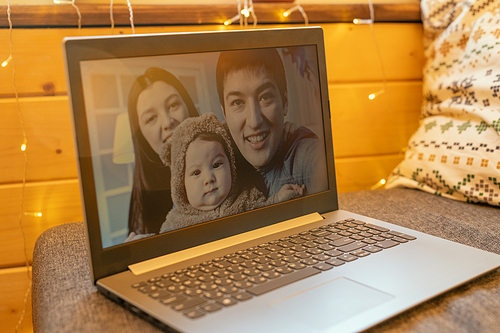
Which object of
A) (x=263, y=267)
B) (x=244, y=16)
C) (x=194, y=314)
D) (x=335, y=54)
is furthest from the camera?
(x=335, y=54)

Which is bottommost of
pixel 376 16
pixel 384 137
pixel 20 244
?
pixel 20 244

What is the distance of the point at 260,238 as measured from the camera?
2.06 feet

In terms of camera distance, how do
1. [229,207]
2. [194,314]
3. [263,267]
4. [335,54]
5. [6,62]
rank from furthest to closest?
[335,54] → [6,62] → [229,207] → [263,267] → [194,314]

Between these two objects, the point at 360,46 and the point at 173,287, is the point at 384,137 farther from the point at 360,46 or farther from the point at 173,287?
the point at 173,287

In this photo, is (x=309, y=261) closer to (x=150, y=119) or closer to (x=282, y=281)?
(x=282, y=281)

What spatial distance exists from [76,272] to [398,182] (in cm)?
74

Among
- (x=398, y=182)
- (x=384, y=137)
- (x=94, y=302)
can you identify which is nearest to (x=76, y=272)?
(x=94, y=302)

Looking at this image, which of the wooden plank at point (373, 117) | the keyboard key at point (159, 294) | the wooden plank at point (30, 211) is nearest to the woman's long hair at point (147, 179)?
the keyboard key at point (159, 294)

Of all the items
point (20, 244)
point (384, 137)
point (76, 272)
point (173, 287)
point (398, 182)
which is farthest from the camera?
point (384, 137)

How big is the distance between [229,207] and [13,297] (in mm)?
582

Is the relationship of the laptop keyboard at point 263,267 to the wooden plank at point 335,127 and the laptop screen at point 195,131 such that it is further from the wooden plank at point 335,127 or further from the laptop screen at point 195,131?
the wooden plank at point 335,127

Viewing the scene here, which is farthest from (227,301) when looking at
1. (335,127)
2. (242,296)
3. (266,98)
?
(335,127)

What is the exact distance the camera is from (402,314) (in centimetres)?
45

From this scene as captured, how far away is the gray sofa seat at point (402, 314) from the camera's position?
1.45ft
